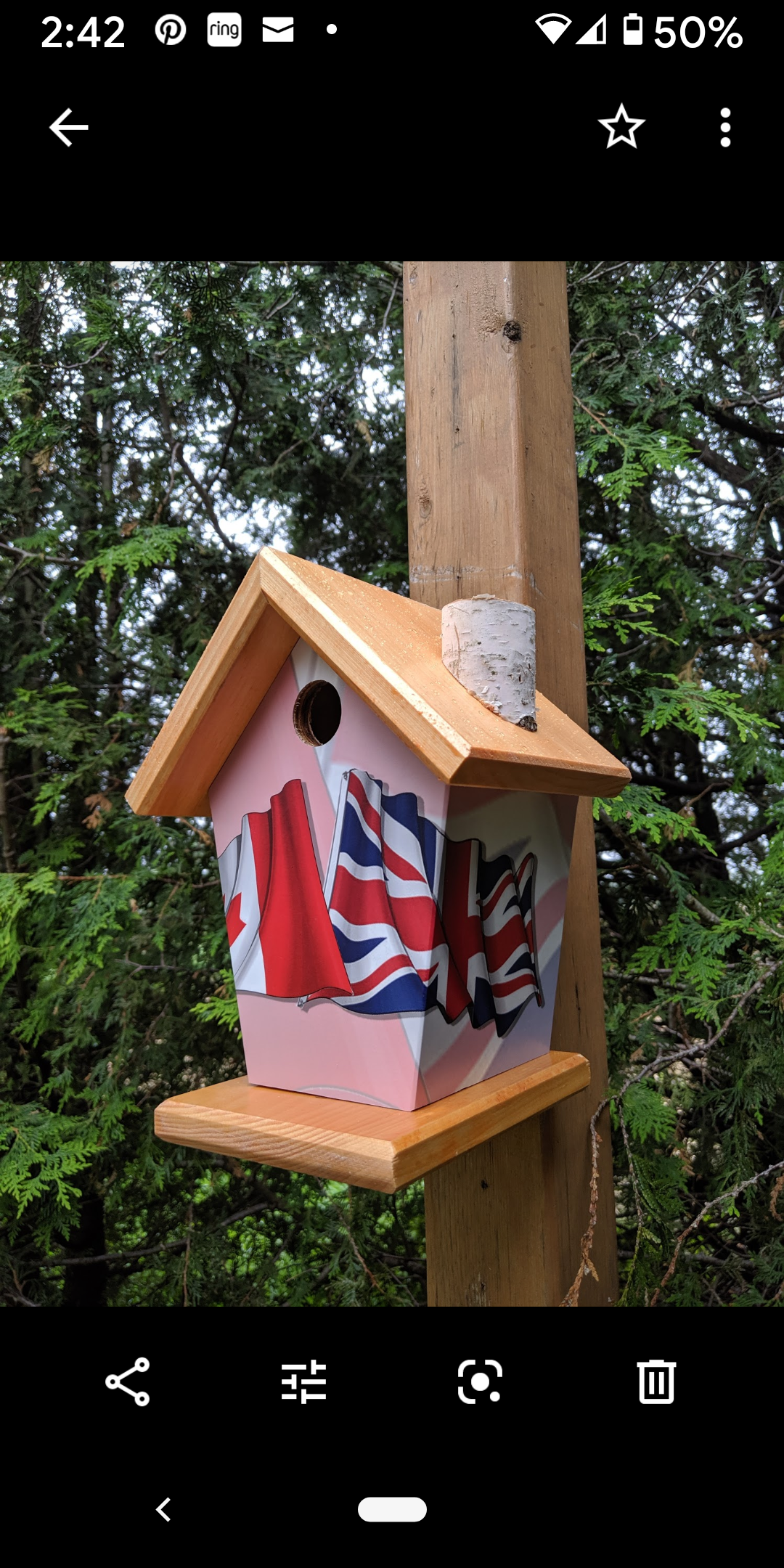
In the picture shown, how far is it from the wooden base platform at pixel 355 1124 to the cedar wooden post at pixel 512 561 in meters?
0.15

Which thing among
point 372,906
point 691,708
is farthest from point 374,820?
point 691,708

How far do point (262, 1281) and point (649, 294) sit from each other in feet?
6.66

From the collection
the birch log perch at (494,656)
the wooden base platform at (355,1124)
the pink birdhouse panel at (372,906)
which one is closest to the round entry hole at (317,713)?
the pink birdhouse panel at (372,906)

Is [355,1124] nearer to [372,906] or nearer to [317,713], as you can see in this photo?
[372,906]

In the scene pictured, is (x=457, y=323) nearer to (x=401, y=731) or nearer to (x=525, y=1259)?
(x=401, y=731)

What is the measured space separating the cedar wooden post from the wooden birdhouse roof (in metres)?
0.13

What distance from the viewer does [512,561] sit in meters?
Answer: 1.00

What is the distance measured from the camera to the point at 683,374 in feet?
6.09
